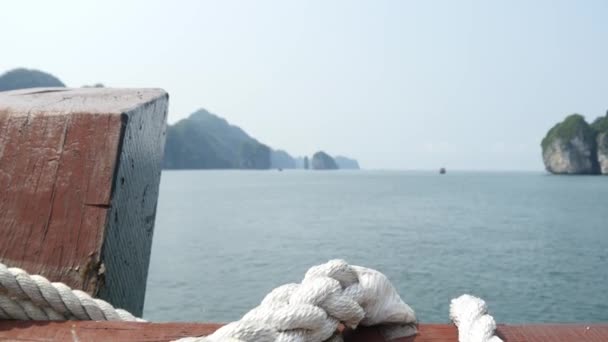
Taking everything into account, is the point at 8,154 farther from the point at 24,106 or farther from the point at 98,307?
the point at 98,307

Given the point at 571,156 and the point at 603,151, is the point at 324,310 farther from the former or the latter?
the point at 571,156

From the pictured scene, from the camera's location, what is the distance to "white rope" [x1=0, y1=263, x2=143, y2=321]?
97 centimetres

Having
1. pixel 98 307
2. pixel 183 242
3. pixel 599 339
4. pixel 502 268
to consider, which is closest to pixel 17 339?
pixel 98 307

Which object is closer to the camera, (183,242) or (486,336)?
(486,336)

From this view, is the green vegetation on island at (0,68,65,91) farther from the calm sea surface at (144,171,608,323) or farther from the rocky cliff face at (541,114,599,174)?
the rocky cliff face at (541,114,599,174)

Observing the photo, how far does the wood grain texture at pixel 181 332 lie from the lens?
2.81ft

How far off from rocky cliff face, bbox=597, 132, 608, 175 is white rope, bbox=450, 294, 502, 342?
109m

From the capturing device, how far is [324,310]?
88cm

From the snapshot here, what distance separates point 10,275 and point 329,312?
2.01ft

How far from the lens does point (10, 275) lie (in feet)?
3.31

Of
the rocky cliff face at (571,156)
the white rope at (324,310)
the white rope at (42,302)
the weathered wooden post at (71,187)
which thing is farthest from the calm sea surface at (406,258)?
the rocky cliff face at (571,156)

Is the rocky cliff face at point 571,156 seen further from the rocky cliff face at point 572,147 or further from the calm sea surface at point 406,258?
the calm sea surface at point 406,258

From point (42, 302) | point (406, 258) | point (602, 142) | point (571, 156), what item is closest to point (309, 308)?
point (42, 302)

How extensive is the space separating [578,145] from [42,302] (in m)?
112
